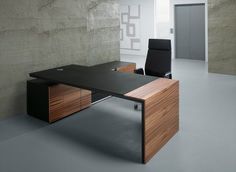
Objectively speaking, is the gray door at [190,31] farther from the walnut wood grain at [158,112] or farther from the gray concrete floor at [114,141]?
the walnut wood grain at [158,112]

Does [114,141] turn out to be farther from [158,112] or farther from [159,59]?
[159,59]

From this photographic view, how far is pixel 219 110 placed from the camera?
15.6 feet

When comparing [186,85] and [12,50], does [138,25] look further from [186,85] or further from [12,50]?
[12,50]

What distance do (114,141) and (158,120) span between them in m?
0.75

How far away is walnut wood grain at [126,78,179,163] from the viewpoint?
10.1 feet

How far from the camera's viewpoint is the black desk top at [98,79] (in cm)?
339

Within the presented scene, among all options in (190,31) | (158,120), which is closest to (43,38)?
(158,120)

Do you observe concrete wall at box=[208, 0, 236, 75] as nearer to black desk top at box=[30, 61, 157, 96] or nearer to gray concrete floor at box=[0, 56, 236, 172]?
gray concrete floor at box=[0, 56, 236, 172]

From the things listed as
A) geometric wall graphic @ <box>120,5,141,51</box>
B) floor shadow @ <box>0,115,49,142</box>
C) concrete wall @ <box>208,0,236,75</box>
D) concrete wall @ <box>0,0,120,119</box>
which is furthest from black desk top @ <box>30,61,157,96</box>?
geometric wall graphic @ <box>120,5,141,51</box>

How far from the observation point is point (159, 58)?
5.12 m

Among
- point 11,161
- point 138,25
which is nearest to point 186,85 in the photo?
point 11,161

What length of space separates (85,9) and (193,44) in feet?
17.8

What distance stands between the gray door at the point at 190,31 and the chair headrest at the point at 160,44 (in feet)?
16.6

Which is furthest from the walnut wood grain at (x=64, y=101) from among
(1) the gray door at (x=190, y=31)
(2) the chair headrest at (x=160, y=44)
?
(1) the gray door at (x=190, y=31)
